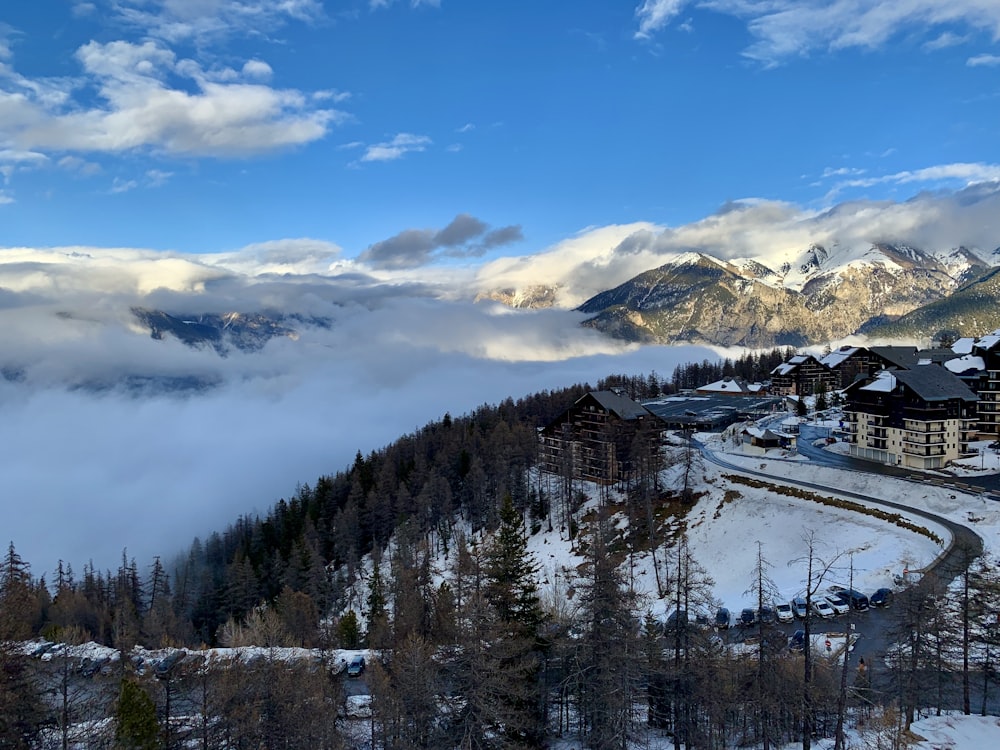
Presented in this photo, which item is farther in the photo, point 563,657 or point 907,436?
point 907,436

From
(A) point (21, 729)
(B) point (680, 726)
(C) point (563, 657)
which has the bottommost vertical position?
(B) point (680, 726)

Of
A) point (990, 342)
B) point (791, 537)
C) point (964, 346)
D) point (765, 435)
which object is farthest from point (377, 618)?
point (964, 346)

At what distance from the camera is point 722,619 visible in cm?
4838

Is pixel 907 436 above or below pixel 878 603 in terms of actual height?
above

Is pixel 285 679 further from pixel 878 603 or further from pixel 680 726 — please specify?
pixel 878 603

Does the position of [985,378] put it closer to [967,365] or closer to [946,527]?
[967,365]

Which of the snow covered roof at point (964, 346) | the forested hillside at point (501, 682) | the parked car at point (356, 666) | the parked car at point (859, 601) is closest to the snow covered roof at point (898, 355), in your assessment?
the snow covered roof at point (964, 346)

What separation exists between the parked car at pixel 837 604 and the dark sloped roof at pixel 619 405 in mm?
49709

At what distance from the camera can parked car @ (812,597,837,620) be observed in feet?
152

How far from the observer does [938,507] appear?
62.9 metres

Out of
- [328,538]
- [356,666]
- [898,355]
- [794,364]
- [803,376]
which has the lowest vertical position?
[328,538]

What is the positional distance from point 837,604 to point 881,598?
3.13m

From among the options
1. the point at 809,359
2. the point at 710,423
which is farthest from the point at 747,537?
the point at 809,359

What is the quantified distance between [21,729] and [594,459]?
270 feet
